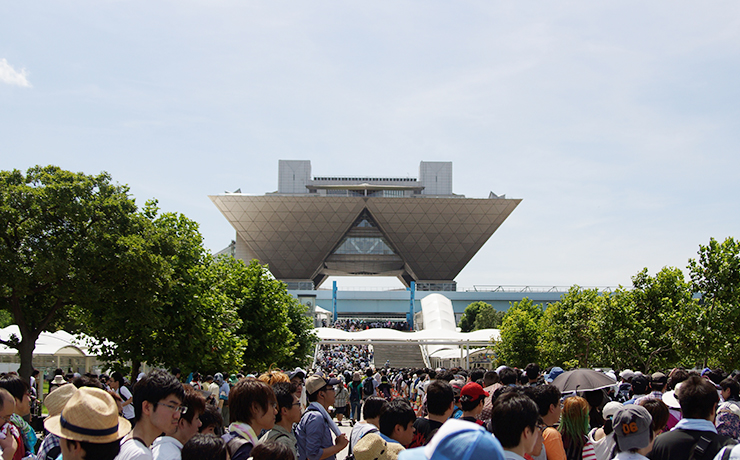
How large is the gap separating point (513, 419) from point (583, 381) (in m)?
3.47

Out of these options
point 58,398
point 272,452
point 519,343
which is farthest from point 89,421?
point 519,343

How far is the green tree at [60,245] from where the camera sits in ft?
48.1

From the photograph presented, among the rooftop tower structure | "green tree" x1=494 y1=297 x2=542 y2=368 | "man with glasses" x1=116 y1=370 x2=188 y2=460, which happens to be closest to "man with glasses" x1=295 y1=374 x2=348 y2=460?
"man with glasses" x1=116 y1=370 x2=188 y2=460

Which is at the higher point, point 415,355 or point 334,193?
point 334,193

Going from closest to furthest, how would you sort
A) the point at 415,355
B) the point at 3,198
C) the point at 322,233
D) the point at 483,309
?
the point at 3,198 < the point at 415,355 < the point at 483,309 < the point at 322,233

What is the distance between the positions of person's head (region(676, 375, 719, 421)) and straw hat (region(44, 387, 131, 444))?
3.61 m

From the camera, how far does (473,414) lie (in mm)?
5461

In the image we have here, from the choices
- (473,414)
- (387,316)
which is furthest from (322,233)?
(473,414)

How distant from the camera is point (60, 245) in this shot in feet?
49.0

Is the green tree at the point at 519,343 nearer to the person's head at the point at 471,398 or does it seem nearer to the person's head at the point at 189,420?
the person's head at the point at 471,398

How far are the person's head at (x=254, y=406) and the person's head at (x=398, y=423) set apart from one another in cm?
80

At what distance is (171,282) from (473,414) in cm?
1255

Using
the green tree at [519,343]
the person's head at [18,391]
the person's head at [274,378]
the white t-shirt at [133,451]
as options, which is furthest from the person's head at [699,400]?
the green tree at [519,343]

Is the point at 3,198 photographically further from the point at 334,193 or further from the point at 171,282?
the point at 334,193
